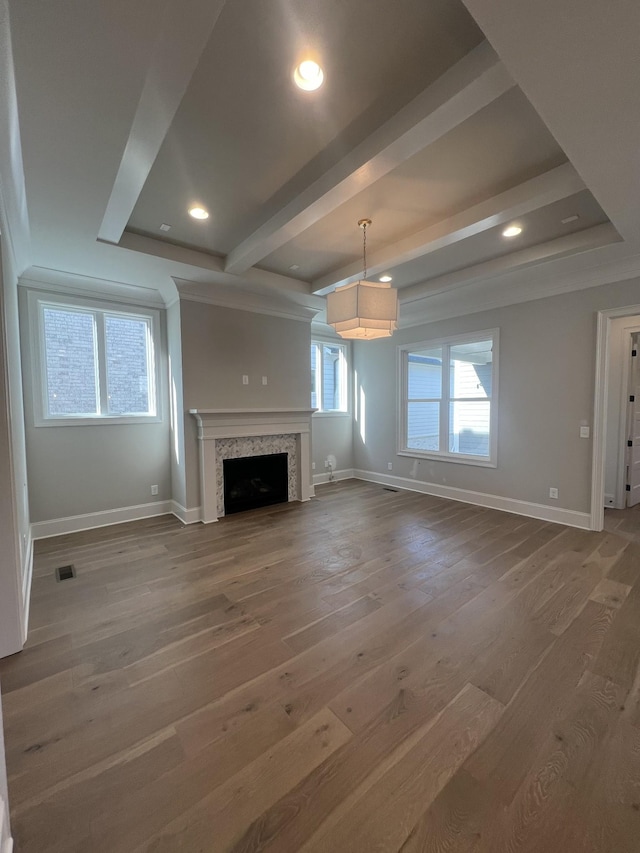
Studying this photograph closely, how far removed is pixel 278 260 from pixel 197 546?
3148 mm

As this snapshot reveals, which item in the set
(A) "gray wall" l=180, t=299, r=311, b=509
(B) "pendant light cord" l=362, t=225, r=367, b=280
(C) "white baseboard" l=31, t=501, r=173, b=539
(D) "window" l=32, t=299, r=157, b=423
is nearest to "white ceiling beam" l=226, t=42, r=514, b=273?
(B) "pendant light cord" l=362, t=225, r=367, b=280

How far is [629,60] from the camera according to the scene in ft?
4.57

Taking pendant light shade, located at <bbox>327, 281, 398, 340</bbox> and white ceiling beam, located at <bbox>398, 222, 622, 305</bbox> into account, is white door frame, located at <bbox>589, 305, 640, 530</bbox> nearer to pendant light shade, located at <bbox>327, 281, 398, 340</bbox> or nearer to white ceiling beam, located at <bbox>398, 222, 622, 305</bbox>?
white ceiling beam, located at <bbox>398, 222, 622, 305</bbox>

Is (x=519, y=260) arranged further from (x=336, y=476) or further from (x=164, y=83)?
(x=336, y=476)

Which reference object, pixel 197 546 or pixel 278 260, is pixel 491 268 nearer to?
pixel 278 260

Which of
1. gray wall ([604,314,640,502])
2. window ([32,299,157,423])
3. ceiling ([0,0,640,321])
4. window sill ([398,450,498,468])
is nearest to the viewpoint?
ceiling ([0,0,640,321])

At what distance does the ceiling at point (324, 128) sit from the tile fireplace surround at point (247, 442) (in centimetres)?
184

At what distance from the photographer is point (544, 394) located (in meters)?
4.23

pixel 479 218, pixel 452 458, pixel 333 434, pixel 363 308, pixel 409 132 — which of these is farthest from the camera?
pixel 333 434

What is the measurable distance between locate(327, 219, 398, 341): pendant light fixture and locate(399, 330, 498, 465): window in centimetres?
232

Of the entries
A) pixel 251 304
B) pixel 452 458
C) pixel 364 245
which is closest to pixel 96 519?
pixel 251 304

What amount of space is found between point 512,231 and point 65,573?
16.3ft

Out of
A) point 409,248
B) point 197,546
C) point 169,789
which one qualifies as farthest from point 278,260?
point 169,789

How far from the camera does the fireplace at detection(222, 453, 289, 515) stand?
182 inches
